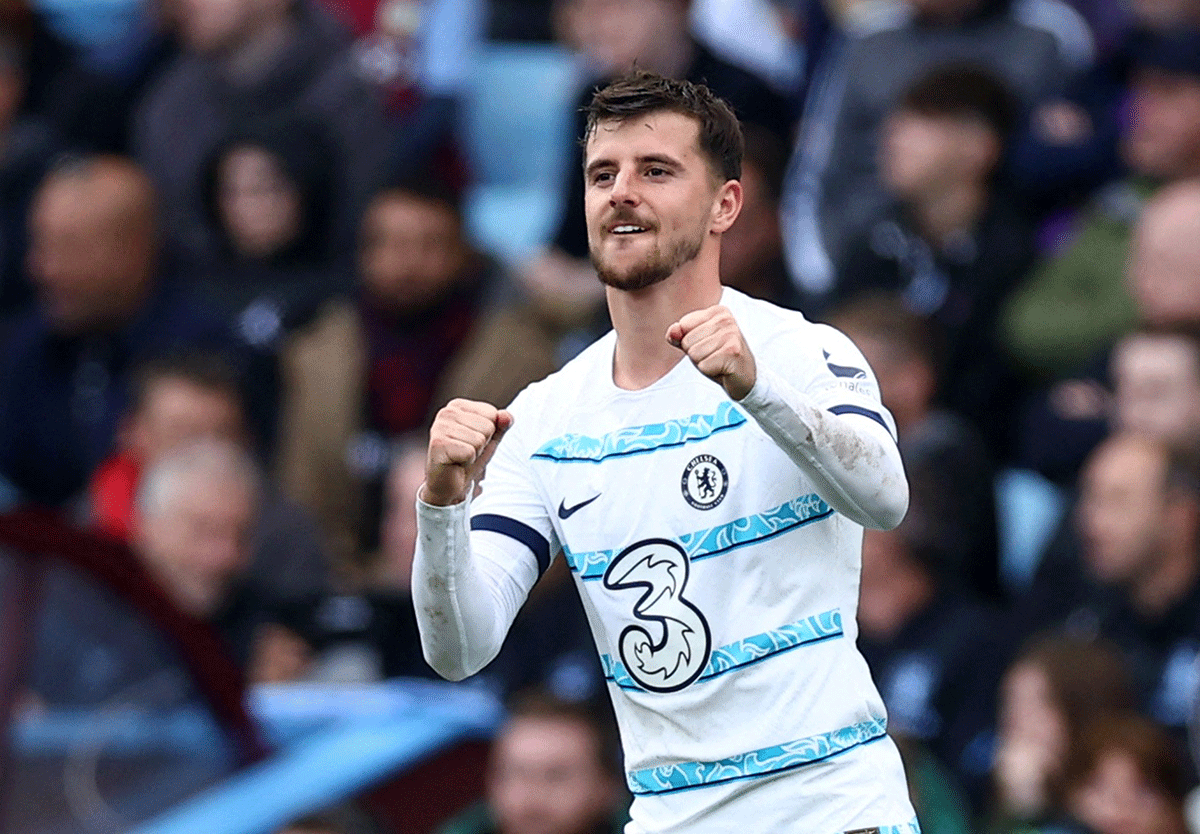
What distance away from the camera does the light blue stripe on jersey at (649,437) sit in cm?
446

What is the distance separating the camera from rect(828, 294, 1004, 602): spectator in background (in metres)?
8.01

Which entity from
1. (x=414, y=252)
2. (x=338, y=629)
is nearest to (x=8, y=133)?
(x=414, y=252)

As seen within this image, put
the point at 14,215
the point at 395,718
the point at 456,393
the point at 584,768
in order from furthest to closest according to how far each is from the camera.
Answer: the point at 14,215 → the point at 456,393 → the point at 395,718 → the point at 584,768

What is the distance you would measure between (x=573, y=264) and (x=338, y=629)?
1935 mm

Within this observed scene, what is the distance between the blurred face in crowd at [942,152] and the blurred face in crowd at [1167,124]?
22.4 inches

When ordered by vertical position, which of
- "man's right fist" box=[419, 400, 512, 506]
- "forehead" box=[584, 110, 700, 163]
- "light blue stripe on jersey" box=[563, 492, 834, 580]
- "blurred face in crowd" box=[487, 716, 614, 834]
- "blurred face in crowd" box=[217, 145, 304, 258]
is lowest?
"blurred face in crowd" box=[487, 716, 614, 834]

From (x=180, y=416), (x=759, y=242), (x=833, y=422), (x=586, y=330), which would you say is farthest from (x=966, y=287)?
(x=833, y=422)

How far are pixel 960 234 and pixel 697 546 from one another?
4720 millimetres

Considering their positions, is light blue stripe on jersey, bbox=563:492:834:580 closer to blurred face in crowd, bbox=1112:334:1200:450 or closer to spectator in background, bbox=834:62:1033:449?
blurred face in crowd, bbox=1112:334:1200:450

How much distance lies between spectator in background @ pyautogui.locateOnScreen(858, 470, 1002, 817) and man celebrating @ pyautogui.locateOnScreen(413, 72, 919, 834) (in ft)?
10.0

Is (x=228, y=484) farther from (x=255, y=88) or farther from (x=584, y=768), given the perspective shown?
(x=255, y=88)

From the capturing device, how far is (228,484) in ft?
29.1

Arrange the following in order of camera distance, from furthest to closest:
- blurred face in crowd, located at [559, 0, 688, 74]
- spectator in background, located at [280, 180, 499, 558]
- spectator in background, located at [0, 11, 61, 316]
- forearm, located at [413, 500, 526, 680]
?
spectator in background, located at [0, 11, 61, 316] → spectator in background, located at [280, 180, 499, 558] → blurred face in crowd, located at [559, 0, 688, 74] → forearm, located at [413, 500, 526, 680]

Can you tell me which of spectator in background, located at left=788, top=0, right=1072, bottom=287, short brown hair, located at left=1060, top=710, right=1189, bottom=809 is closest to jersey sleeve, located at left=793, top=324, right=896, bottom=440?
short brown hair, located at left=1060, top=710, right=1189, bottom=809
